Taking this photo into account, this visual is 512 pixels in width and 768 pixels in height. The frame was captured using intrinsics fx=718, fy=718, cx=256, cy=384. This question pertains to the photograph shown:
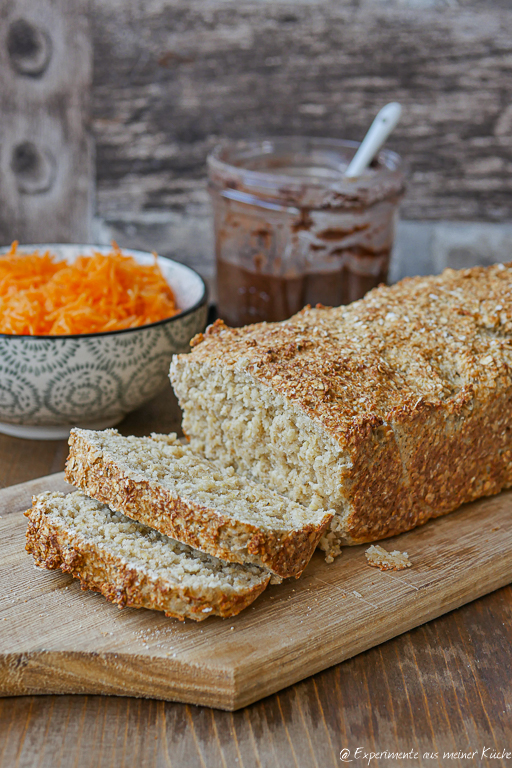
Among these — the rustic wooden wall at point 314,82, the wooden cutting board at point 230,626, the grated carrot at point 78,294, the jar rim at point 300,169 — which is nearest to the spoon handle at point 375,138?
the jar rim at point 300,169

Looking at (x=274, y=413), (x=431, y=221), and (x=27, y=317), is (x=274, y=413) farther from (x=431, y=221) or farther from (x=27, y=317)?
(x=431, y=221)

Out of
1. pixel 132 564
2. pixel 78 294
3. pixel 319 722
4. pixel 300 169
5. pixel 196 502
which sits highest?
pixel 300 169

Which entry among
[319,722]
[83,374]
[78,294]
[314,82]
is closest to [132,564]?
[319,722]

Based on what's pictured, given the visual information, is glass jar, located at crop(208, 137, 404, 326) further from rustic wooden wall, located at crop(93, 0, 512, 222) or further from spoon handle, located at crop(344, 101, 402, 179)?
rustic wooden wall, located at crop(93, 0, 512, 222)

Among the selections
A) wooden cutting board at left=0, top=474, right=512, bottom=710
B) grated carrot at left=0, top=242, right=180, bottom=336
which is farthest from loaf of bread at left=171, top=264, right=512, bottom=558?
grated carrot at left=0, top=242, right=180, bottom=336

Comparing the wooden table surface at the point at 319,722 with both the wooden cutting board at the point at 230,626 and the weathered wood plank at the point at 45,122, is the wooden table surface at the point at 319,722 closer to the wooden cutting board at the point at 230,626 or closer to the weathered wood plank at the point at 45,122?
the wooden cutting board at the point at 230,626

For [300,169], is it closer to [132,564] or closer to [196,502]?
[196,502]
